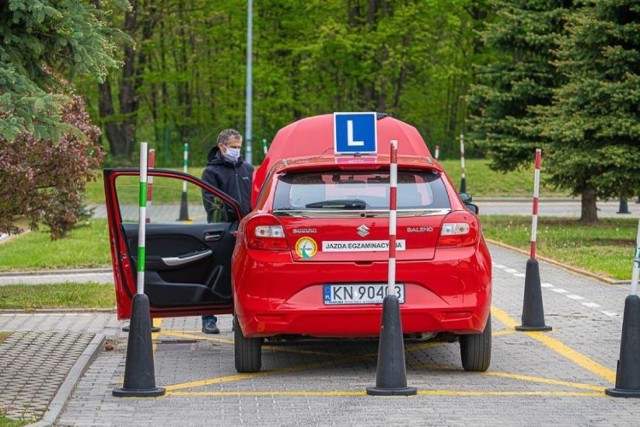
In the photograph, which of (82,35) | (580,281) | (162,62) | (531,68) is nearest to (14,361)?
(82,35)

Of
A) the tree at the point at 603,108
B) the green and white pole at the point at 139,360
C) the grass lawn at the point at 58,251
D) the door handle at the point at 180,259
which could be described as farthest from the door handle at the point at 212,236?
the tree at the point at 603,108

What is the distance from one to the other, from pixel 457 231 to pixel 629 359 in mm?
1518

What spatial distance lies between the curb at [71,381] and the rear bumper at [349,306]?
1.29 m

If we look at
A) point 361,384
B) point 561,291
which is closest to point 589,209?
point 561,291

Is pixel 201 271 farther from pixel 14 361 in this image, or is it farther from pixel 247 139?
pixel 247 139

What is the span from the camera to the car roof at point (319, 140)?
12680 mm

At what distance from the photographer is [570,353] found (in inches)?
456

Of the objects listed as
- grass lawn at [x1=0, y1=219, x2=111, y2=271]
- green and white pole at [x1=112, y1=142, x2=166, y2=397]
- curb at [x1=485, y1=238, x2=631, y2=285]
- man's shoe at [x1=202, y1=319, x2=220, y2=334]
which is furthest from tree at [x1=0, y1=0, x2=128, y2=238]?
grass lawn at [x1=0, y1=219, x2=111, y2=271]

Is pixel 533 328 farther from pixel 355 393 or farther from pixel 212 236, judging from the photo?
pixel 355 393

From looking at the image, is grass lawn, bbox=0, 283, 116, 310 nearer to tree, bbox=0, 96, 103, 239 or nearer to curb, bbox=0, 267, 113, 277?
tree, bbox=0, 96, 103, 239

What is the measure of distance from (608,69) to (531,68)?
21.7 feet

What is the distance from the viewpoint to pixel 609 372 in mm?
10555

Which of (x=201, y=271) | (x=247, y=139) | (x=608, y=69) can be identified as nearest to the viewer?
(x=201, y=271)

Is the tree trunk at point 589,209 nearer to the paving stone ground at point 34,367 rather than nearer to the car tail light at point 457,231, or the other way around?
the paving stone ground at point 34,367
